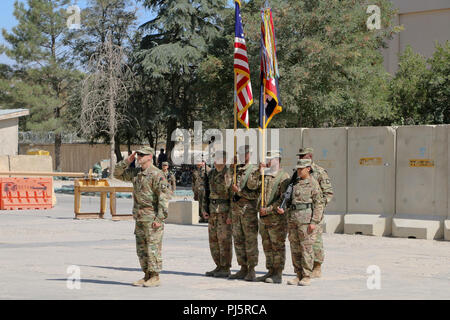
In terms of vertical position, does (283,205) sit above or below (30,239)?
above

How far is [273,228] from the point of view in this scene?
36.3 ft

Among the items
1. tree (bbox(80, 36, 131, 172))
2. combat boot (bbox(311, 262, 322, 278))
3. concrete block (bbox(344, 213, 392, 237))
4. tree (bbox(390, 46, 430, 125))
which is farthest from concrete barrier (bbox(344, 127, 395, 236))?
tree (bbox(80, 36, 131, 172))

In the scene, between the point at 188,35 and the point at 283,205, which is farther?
the point at 188,35

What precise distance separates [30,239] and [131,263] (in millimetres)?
4863

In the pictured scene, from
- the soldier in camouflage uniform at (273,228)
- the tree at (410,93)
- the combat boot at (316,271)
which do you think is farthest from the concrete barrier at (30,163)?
the soldier in camouflage uniform at (273,228)

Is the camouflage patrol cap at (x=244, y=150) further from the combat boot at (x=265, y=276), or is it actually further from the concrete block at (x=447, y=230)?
the concrete block at (x=447, y=230)

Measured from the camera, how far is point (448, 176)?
1750cm

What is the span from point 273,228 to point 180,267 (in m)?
2.34

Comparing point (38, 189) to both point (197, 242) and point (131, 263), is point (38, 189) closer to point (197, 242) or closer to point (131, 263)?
point (197, 242)

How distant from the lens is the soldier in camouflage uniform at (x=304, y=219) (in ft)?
35.5

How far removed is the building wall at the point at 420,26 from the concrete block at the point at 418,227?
32761mm

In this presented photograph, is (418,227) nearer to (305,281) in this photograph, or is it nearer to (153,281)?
(305,281)

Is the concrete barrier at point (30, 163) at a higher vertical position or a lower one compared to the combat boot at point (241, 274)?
higher
